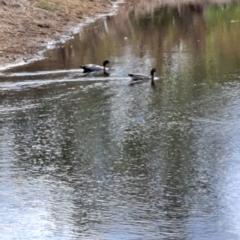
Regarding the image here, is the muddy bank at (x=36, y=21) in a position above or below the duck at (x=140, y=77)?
above

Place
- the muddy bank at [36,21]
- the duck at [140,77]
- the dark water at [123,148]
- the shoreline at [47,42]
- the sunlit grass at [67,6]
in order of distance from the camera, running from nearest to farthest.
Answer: the dark water at [123,148] < the duck at [140,77] < the shoreline at [47,42] < the muddy bank at [36,21] < the sunlit grass at [67,6]

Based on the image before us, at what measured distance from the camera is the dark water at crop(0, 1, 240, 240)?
13.6 m

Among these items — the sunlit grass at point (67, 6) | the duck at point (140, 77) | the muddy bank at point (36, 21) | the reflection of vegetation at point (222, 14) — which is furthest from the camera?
the reflection of vegetation at point (222, 14)

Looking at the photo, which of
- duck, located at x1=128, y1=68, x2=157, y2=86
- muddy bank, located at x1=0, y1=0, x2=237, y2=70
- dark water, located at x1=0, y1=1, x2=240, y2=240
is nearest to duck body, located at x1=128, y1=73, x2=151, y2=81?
duck, located at x1=128, y1=68, x2=157, y2=86

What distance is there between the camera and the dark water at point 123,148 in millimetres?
13625

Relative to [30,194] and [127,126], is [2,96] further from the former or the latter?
[30,194]

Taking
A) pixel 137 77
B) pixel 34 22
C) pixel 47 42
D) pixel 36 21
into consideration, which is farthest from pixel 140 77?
pixel 36 21

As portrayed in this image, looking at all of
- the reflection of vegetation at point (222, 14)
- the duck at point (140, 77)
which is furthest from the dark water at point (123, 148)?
the reflection of vegetation at point (222, 14)

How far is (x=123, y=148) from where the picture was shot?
59.0 feet

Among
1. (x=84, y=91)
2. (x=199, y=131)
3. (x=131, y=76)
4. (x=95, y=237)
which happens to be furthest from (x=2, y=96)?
(x=95, y=237)

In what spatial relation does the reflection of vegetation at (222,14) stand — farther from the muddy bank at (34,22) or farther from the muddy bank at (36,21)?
the muddy bank at (34,22)

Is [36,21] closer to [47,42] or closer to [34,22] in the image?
[34,22]

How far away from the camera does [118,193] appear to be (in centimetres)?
1498

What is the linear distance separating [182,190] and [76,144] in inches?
172
